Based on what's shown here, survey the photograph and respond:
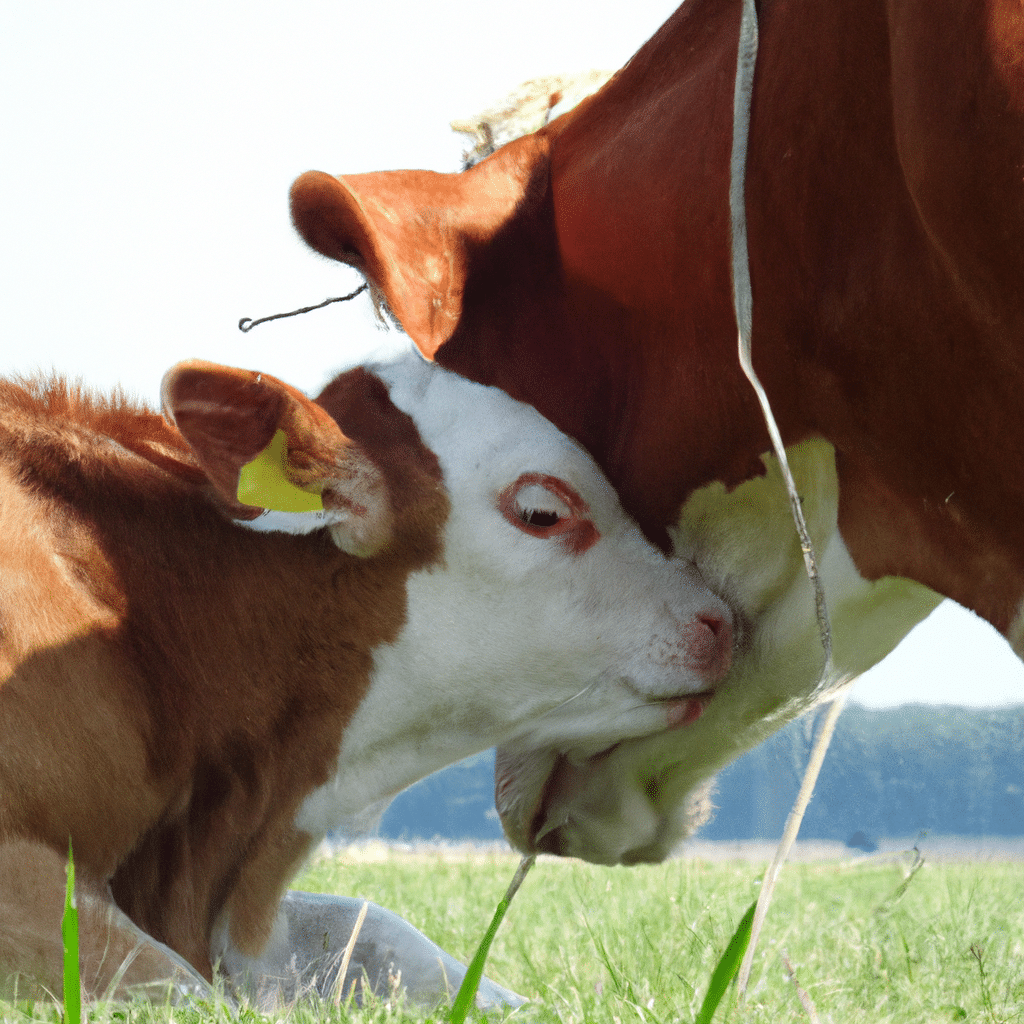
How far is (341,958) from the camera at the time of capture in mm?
2678

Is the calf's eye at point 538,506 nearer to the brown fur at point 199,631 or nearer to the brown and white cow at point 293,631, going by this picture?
the brown and white cow at point 293,631

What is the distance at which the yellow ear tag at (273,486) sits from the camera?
238cm

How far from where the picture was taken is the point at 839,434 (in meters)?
1.88

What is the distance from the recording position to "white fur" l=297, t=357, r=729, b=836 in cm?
249

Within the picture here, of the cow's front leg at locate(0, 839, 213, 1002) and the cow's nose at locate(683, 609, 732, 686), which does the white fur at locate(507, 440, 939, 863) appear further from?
the cow's front leg at locate(0, 839, 213, 1002)

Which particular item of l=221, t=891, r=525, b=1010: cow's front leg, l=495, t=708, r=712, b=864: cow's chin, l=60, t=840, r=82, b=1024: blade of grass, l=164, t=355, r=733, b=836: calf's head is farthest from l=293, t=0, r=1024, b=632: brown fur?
l=60, t=840, r=82, b=1024: blade of grass

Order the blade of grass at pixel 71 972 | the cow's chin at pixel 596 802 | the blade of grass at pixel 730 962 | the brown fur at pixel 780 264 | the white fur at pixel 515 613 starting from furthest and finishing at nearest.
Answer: the cow's chin at pixel 596 802, the white fur at pixel 515 613, the brown fur at pixel 780 264, the blade of grass at pixel 71 972, the blade of grass at pixel 730 962

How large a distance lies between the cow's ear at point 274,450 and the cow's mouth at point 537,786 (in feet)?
1.97

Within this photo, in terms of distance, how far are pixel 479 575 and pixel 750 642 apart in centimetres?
56

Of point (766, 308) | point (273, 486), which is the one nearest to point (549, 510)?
point (273, 486)

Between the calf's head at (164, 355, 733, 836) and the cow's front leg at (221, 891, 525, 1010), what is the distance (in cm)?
28

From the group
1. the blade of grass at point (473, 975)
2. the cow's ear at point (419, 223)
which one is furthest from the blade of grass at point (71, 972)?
the cow's ear at point (419, 223)

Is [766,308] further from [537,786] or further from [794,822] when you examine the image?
[537,786]

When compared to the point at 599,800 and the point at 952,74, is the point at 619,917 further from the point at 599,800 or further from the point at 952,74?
the point at 952,74
